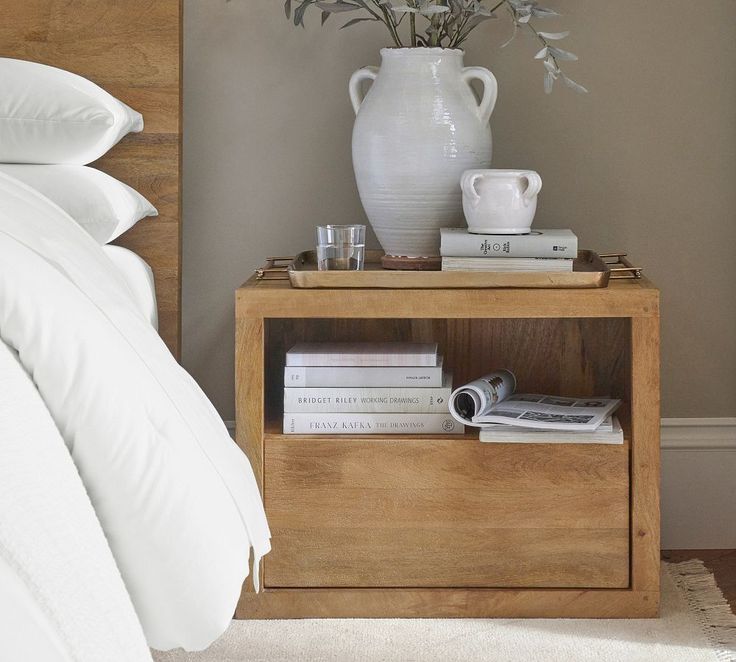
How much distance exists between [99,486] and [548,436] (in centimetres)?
80

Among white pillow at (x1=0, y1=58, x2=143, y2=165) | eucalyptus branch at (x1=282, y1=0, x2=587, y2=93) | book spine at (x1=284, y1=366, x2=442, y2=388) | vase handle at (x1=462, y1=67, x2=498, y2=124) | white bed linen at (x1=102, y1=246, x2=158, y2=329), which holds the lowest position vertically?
book spine at (x1=284, y1=366, x2=442, y2=388)

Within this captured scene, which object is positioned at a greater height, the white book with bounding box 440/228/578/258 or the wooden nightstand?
the white book with bounding box 440/228/578/258

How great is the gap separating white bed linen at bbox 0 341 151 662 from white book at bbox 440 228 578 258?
84 centimetres

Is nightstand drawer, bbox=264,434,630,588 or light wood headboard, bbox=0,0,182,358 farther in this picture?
light wood headboard, bbox=0,0,182,358

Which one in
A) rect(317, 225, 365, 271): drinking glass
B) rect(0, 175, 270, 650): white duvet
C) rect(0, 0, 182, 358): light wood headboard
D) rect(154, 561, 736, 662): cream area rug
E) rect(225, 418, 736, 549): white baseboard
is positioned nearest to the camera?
rect(0, 175, 270, 650): white duvet

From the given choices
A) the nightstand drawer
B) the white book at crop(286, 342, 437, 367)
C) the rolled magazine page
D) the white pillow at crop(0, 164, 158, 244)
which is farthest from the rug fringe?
the white pillow at crop(0, 164, 158, 244)

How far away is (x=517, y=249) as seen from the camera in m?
1.45

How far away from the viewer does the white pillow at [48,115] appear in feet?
4.76

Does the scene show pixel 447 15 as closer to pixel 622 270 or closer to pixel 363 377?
pixel 622 270

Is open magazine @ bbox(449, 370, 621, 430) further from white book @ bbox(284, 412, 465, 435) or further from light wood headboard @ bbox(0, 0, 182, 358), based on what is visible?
light wood headboard @ bbox(0, 0, 182, 358)

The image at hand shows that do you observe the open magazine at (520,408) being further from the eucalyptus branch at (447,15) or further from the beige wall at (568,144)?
the eucalyptus branch at (447,15)

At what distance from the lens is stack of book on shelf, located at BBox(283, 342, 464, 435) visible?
150 centimetres

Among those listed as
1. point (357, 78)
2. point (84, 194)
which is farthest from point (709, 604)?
point (84, 194)

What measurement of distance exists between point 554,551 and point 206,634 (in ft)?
2.49
